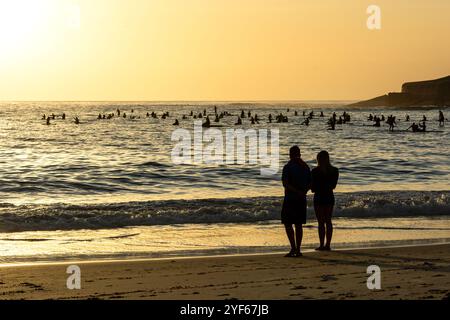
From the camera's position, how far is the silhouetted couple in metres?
12.8

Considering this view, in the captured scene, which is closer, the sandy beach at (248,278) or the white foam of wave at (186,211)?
the sandy beach at (248,278)

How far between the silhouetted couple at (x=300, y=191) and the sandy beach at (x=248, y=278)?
53 cm

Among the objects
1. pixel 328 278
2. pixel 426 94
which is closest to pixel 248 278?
pixel 328 278

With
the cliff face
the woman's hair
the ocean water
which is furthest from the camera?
the cliff face

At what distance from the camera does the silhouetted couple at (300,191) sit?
12758 mm

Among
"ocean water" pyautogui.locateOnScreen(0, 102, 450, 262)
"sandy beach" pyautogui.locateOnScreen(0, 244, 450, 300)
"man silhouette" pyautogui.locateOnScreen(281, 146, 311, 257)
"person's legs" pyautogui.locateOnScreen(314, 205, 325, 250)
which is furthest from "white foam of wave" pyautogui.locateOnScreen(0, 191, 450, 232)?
"man silhouette" pyautogui.locateOnScreen(281, 146, 311, 257)

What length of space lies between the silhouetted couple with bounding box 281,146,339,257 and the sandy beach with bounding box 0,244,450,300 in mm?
534

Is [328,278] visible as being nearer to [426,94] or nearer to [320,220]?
[320,220]

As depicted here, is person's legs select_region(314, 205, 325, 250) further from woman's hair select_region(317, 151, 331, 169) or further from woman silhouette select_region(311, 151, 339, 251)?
woman's hair select_region(317, 151, 331, 169)

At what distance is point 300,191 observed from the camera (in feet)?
42.0

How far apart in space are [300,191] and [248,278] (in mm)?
2550

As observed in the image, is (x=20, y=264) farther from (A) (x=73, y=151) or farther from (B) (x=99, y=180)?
(A) (x=73, y=151)

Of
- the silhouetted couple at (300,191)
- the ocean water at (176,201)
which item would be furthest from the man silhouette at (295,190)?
the ocean water at (176,201)

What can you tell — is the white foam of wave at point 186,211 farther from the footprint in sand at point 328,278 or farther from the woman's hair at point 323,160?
the footprint in sand at point 328,278
